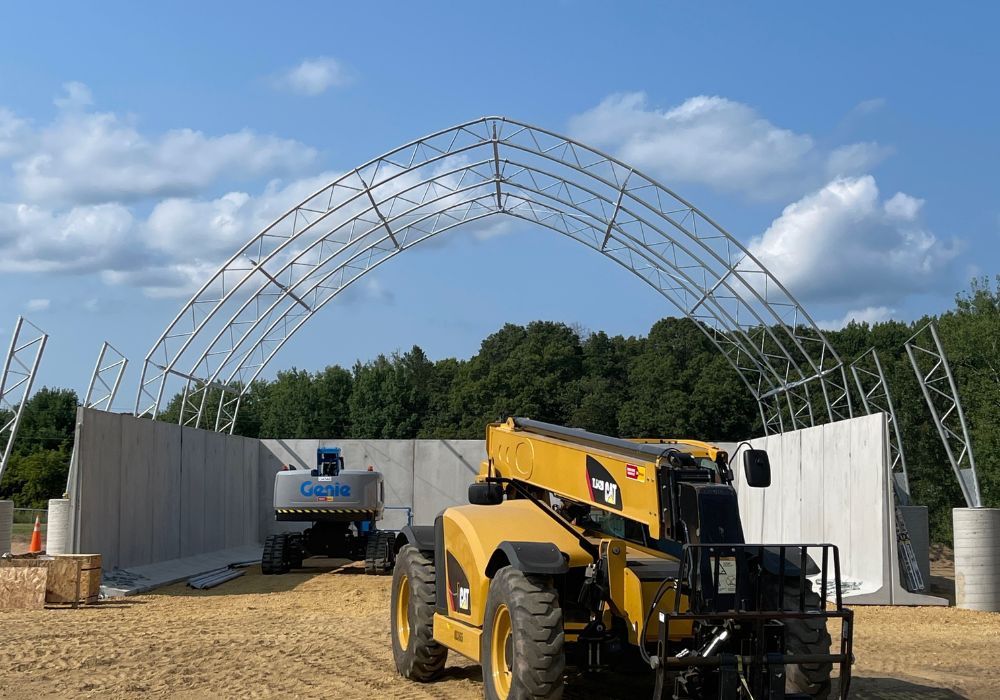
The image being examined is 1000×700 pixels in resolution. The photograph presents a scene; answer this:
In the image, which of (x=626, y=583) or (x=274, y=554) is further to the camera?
(x=274, y=554)

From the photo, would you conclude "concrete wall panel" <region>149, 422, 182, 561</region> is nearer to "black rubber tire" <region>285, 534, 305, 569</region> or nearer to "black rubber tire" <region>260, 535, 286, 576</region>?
"black rubber tire" <region>260, 535, 286, 576</region>

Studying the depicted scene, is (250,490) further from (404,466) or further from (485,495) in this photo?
(485,495)

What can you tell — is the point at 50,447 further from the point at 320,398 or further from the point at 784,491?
the point at 784,491

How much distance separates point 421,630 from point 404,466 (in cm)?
2430

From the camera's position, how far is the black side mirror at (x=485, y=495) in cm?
1068

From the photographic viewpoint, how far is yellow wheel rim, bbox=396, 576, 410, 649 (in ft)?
37.1

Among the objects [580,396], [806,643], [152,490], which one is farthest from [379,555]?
[580,396]

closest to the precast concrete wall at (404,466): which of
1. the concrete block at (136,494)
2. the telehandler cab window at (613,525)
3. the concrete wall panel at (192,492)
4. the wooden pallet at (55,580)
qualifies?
the concrete wall panel at (192,492)

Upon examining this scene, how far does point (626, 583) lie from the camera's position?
8.38 m

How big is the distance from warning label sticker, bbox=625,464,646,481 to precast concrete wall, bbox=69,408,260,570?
43.4 feet

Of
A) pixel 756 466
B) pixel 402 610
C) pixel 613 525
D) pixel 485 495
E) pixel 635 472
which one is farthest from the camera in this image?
pixel 402 610

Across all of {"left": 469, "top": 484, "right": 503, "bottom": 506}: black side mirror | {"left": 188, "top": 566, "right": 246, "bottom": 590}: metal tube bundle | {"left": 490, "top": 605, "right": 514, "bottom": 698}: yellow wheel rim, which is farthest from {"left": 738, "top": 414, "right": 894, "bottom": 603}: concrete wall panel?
{"left": 490, "top": 605, "right": 514, "bottom": 698}: yellow wheel rim

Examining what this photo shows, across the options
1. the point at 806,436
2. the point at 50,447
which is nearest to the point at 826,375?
the point at 806,436

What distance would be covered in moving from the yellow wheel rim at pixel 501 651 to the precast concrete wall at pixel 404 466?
999 inches
